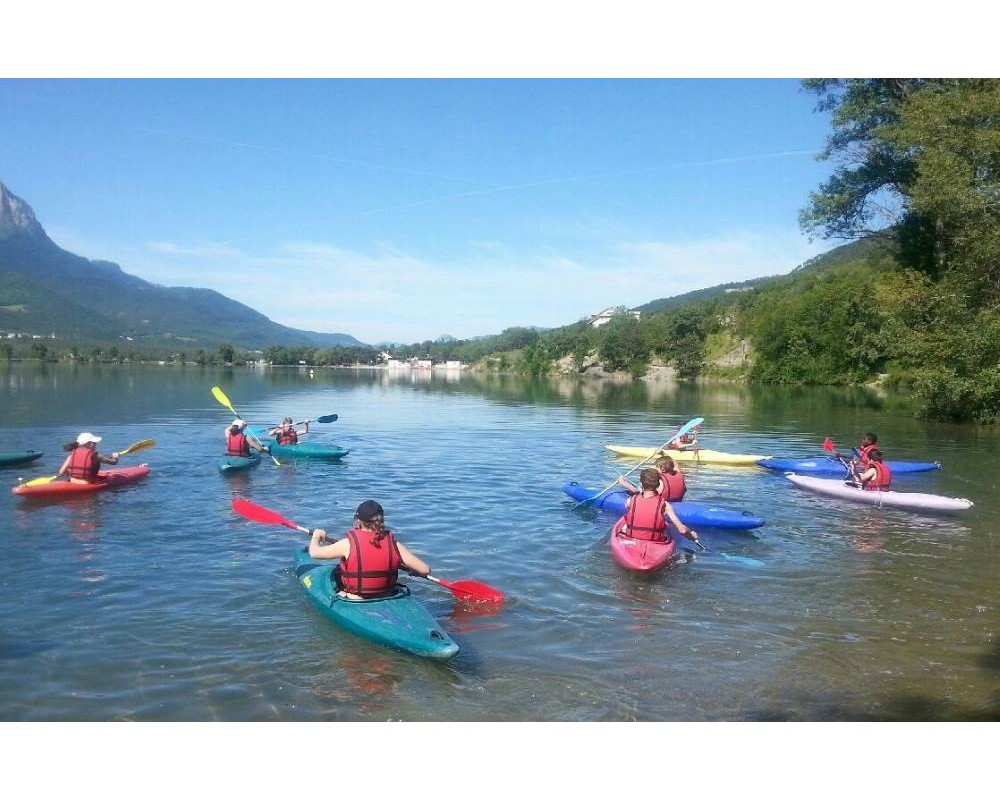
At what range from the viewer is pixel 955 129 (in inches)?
987

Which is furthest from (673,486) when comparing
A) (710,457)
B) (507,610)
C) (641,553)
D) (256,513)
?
(710,457)

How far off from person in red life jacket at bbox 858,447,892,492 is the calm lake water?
0.73m

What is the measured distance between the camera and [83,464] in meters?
15.3

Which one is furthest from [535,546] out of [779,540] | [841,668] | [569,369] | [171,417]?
[569,369]

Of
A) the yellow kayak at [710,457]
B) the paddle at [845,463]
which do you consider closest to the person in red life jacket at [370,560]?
the paddle at [845,463]

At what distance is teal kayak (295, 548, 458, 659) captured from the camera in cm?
738

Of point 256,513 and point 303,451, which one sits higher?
point 256,513

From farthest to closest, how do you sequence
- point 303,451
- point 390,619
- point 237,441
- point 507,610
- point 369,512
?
point 303,451, point 237,441, point 507,610, point 369,512, point 390,619

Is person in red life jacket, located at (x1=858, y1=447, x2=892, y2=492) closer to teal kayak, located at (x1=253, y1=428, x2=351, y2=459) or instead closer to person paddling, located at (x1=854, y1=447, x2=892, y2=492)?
person paddling, located at (x1=854, y1=447, x2=892, y2=492)

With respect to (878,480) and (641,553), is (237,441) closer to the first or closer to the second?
(641,553)

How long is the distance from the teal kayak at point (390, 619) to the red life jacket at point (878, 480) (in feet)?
38.6

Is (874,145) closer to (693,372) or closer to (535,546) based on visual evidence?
(535,546)

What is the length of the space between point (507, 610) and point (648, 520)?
2840 mm

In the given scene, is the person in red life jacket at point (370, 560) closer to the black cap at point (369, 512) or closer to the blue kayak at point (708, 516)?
the black cap at point (369, 512)
